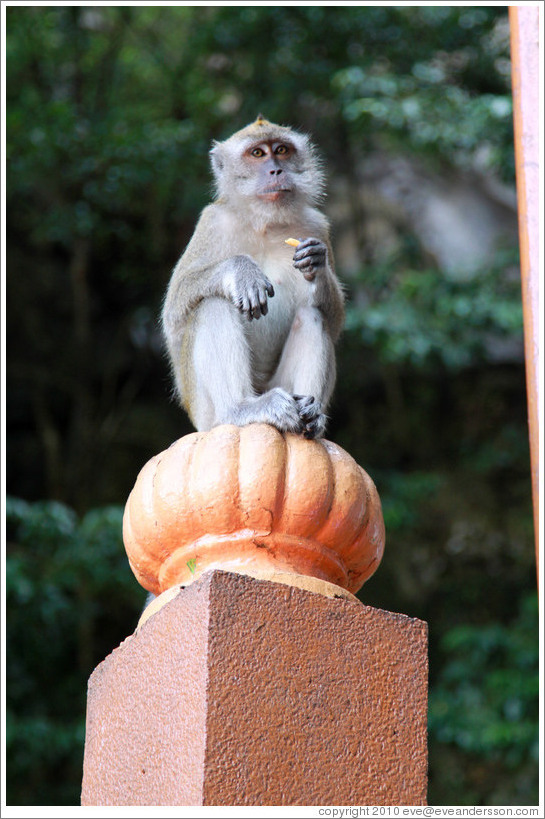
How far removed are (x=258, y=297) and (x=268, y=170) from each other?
1000 mm

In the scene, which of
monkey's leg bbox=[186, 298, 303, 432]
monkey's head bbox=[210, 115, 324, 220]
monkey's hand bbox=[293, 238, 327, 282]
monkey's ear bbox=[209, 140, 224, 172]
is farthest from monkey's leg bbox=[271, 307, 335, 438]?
monkey's ear bbox=[209, 140, 224, 172]

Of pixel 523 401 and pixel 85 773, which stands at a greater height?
pixel 523 401

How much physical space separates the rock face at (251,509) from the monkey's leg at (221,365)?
0.67m

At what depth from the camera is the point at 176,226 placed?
1180 cm

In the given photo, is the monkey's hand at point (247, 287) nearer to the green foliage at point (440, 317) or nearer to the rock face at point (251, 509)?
the rock face at point (251, 509)

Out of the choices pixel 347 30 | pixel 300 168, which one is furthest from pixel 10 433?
pixel 300 168

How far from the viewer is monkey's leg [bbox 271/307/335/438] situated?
4000 mm

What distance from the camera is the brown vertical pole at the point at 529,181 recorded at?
3.28 metres

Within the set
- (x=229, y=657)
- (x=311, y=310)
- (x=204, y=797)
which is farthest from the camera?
(x=311, y=310)

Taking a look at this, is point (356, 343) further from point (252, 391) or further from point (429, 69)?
point (252, 391)

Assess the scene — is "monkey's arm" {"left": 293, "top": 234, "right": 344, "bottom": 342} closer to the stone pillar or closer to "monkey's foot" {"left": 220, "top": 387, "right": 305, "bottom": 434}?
"monkey's foot" {"left": 220, "top": 387, "right": 305, "bottom": 434}

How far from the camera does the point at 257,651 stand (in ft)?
8.68

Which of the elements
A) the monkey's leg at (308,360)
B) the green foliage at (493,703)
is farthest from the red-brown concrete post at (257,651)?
the green foliage at (493,703)

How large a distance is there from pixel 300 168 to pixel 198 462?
2.21 metres
